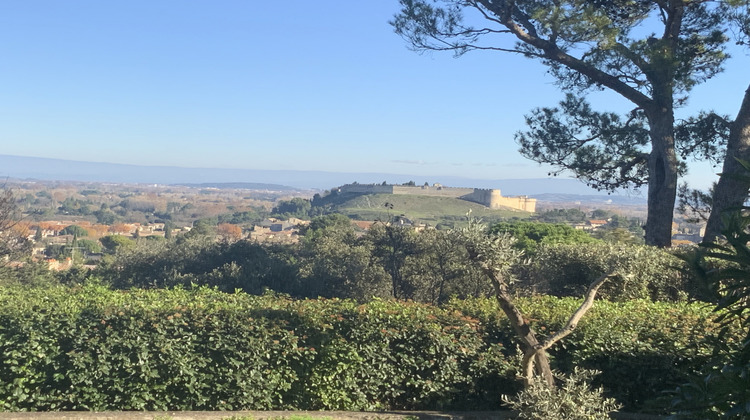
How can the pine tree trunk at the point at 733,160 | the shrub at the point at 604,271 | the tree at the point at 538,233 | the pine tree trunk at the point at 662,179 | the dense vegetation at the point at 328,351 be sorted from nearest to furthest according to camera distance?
the dense vegetation at the point at 328,351
the shrub at the point at 604,271
the pine tree trunk at the point at 733,160
the pine tree trunk at the point at 662,179
the tree at the point at 538,233

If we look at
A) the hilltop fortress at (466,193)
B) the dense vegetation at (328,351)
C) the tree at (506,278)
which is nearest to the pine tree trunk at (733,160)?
the dense vegetation at (328,351)

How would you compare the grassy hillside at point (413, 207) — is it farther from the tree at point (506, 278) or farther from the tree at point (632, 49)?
the tree at point (506, 278)

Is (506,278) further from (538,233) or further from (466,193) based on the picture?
(466,193)

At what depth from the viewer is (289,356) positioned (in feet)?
18.4

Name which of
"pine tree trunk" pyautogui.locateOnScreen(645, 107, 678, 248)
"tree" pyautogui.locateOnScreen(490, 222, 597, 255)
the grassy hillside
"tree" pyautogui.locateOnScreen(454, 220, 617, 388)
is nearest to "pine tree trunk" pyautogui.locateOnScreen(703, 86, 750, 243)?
"pine tree trunk" pyautogui.locateOnScreen(645, 107, 678, 248)

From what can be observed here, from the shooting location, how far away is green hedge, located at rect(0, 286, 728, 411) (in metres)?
5.33

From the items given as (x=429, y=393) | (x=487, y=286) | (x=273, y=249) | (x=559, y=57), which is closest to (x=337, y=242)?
(x=273, y=249)

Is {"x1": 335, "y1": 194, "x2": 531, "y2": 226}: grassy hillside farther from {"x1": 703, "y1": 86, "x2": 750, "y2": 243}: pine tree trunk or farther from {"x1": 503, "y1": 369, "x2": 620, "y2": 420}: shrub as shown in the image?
{"x1": 503, "y1": 369, "x2": 620, "y2": 420}: shrub

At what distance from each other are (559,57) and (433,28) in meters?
2.85

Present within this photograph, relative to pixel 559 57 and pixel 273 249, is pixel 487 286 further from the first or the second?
pixel 273 249

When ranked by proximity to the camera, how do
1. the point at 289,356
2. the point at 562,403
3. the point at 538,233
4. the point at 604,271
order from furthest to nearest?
the point at 538,233, the point at 604,271, the point at 289,356, the point at 562,403

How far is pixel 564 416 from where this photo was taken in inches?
192

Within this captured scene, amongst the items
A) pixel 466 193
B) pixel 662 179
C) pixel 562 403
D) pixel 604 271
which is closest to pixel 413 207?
pixel 466 193

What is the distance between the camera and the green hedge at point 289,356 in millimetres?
5332
